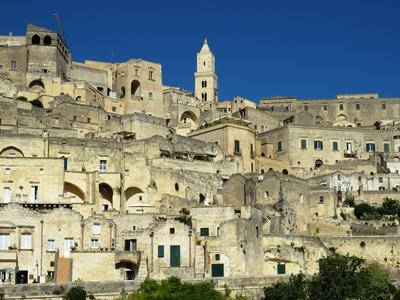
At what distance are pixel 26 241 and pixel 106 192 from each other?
31.9ft

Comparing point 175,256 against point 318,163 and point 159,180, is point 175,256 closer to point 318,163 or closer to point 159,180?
point 159,180

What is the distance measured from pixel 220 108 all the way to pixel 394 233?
39338mm

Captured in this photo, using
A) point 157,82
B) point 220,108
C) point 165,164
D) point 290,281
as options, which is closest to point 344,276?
point 290,281

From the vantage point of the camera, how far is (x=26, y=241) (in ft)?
153

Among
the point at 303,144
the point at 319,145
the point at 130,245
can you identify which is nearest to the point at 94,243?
the point at 130,245

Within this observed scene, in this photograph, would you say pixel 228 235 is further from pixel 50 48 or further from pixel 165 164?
pixel 50 48

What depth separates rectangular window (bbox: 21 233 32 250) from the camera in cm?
4650

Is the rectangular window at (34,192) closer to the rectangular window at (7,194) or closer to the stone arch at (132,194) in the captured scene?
the rectangular window at (7,194)

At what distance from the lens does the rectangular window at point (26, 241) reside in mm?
46500

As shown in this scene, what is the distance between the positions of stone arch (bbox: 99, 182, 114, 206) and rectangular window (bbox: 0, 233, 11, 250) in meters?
9.93

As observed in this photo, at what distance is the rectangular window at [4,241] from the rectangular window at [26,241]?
0.79 meters

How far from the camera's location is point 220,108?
91.9 metres

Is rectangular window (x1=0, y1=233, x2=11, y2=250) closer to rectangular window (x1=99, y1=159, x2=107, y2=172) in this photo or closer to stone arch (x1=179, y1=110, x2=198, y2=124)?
rectangular window (x1=99, y1=159, x2=107, y2=172)

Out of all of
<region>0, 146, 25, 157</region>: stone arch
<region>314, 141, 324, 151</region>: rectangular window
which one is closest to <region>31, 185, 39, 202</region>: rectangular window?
<region>0, 146, 25, 157</region>: stone arch
